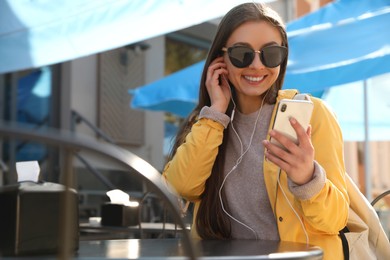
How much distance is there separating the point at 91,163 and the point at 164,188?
672cm

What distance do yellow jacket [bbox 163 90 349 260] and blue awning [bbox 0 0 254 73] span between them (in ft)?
4.73

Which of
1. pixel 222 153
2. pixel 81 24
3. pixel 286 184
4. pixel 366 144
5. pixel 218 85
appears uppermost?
pixel 81 24

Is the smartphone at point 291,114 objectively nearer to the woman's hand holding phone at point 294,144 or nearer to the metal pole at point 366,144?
the woman's hand holding phone at point 294,144

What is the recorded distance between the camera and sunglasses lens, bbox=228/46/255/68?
186 centimetres

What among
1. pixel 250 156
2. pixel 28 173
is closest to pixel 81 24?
pixel 250 156

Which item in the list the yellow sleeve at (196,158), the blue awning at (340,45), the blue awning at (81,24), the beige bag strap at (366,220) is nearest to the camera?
the beige bag strap at (366,220)

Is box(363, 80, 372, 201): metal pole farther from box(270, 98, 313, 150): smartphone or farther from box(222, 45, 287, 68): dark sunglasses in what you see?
box(270, 98, 313, 150): smartphone

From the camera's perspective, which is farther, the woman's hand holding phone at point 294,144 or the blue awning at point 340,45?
the blue awning at point 340,45

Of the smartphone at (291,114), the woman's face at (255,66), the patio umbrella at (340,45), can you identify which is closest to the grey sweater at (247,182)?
the woman's face at (255,66)

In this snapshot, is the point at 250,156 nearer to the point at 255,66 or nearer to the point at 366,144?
the point at 255,66

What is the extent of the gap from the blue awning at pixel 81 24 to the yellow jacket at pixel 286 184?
144 cm

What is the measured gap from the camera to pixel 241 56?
1876 mm

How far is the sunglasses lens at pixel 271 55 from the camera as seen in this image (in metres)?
1.84

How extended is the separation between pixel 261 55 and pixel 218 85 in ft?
0.88
